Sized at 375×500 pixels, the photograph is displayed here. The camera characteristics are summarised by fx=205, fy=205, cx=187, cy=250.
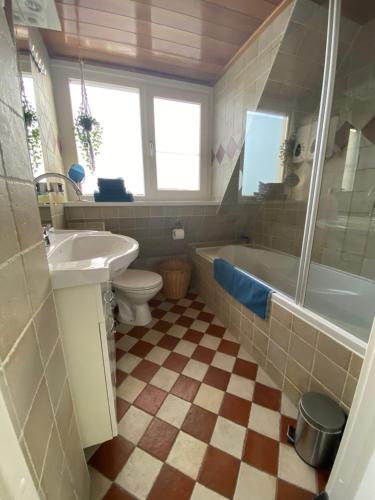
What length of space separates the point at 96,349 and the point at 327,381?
1.01m

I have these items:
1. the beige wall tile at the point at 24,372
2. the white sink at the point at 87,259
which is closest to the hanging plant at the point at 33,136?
the white sink at the point at 87,259

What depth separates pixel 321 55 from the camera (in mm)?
1284

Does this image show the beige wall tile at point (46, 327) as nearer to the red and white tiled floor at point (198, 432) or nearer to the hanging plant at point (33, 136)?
the red and white tiled floor at point (198, 432)

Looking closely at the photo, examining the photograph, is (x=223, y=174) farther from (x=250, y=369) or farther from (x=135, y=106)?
(x=250, y=369)

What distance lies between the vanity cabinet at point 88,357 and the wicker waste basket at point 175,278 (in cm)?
134

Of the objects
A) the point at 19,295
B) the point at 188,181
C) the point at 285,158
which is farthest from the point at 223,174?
the point at 19,295

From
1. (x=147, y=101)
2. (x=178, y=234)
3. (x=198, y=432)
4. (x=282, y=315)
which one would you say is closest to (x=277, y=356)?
(x=282, y=315)

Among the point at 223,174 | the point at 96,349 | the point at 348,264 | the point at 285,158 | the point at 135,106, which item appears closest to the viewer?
the point at 96,349

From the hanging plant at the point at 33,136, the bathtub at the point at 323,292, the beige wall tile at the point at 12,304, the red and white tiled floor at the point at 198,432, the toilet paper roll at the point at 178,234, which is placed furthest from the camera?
the toilet paper roll at the point at 178,234

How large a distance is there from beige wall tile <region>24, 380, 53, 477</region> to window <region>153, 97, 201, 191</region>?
2.13 metres

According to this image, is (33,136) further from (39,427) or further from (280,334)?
(280,334)

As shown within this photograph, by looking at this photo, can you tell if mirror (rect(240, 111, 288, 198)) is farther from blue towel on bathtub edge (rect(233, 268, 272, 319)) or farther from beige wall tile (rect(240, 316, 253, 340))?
beige wall tile (rect(240, 316, 253, 340))

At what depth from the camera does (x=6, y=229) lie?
1.17ft

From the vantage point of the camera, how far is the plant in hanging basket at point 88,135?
1875 mm
